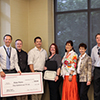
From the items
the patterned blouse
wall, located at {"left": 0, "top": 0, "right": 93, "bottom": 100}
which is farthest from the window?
the patterned blouse

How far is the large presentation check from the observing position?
454 centimetres

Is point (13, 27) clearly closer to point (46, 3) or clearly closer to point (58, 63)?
point (46, 3)

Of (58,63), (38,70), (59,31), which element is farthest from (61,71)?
(59,31)

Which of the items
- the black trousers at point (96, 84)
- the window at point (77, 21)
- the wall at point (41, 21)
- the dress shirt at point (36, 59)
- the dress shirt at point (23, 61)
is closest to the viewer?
the black trousers at point (96, 84)

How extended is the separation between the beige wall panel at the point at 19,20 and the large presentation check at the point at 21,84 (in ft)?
3.68

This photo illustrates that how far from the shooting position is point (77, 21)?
5613mm

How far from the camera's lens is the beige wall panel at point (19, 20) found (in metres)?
5.26

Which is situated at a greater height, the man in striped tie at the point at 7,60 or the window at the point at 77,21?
the window at the point at 77,21

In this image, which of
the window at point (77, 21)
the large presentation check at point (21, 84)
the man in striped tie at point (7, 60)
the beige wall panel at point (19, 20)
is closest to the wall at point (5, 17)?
the beige wall panel at point (19, 20)

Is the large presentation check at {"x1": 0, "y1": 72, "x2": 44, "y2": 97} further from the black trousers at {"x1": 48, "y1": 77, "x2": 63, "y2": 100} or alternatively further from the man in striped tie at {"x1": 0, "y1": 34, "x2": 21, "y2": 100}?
the black trousers at {"x1": 48, "y1": 77, "x2": 63, "y2": 100}

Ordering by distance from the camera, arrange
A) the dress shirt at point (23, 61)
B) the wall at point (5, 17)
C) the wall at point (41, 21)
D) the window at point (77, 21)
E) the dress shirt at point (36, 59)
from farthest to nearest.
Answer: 1. the wall at point (41, 21)
2. the window at point (77, 21)
3. the wall at point (5, 17)
4. the dress shirt at point (36, 59)
5. the dress shirt at point (23, 61)

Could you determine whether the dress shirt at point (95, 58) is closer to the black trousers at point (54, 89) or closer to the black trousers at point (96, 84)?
the black trousers at point (96, 84)

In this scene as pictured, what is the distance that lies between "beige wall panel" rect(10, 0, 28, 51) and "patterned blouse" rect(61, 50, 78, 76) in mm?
1433

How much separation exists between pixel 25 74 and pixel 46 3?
2.10m
